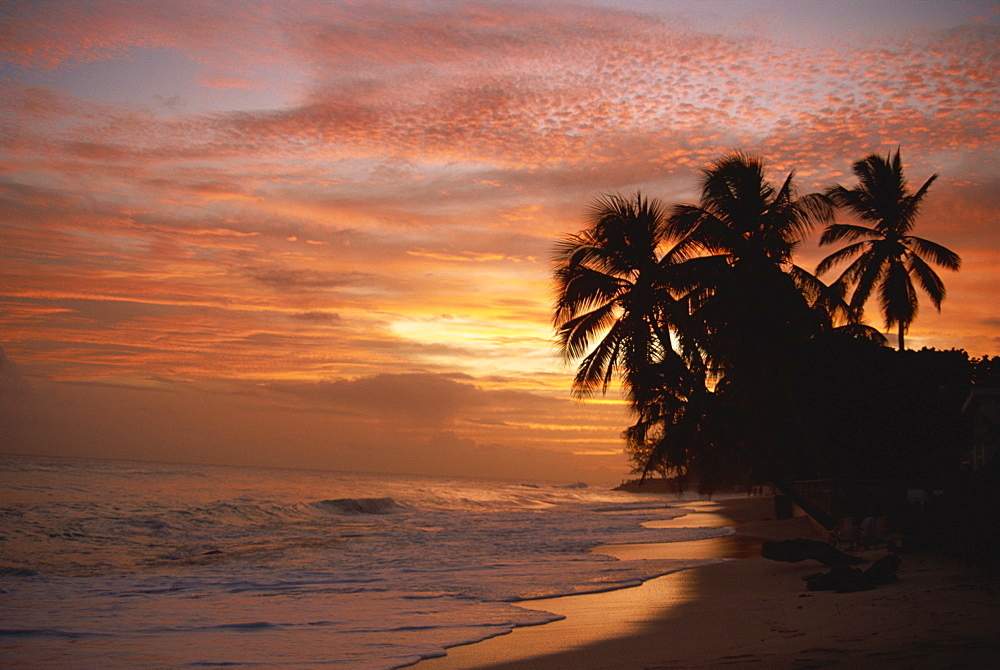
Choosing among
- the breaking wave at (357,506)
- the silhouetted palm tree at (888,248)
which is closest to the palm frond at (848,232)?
the silhouetted palm tree at (888,248)

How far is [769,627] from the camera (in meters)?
7.47

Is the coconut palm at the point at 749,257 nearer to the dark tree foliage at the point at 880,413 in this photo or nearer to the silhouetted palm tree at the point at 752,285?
the silhouetted palm tree at the point at 752,285

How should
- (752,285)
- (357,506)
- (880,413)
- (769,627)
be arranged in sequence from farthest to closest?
(357,506)
(880,413)
(752,285)
(769,627)

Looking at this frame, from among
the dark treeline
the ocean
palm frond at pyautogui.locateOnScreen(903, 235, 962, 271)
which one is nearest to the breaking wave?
the ocean

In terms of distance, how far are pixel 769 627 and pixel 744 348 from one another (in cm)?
1265

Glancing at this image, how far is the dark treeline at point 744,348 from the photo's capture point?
18906 millimetres

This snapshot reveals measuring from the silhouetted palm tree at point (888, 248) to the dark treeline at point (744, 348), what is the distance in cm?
201

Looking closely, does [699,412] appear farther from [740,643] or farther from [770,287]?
[740,643]

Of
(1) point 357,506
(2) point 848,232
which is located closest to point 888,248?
(2) point 848,232

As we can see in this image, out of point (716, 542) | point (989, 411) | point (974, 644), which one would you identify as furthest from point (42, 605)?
point (989, 411)

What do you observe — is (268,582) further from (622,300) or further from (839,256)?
(839,256)

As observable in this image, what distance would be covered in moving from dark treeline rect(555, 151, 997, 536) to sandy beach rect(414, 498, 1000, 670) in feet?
→ 24.9

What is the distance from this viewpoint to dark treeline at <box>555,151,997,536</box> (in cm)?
1891

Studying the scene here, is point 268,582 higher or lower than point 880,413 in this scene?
lower
